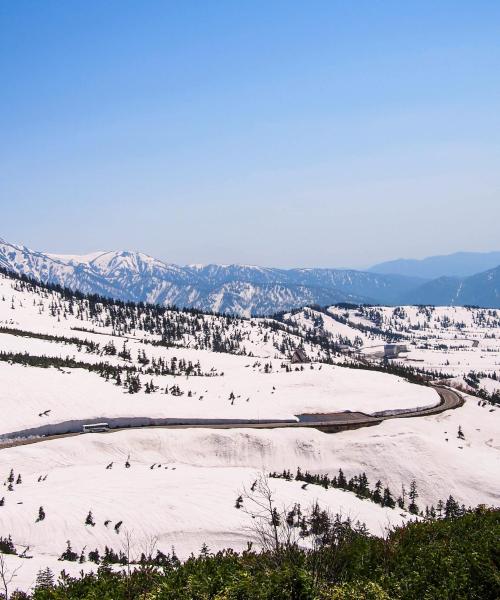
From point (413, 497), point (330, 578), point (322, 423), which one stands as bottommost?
point (413, 497)

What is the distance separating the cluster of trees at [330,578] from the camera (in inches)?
821

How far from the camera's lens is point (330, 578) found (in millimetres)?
26469

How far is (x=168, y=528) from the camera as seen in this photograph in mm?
49000

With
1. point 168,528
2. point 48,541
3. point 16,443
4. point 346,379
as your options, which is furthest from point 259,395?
point 48,541

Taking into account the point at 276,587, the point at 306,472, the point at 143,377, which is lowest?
the point at 306,472

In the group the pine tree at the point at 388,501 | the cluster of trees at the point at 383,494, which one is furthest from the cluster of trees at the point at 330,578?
the cluster of trees at the point at 383,494

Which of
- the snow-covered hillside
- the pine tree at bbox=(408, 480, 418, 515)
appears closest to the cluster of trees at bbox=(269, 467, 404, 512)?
the pine tree at bbox=(408, 480, 418, 515)

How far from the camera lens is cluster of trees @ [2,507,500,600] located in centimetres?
2086

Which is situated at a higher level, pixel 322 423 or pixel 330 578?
pixel 330 578

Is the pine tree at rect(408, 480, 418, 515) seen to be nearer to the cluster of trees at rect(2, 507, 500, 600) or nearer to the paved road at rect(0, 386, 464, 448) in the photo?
the paved road at rect(0, 386, 464, 448)

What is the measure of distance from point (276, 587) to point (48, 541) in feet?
111

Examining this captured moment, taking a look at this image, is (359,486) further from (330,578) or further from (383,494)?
(330,578)

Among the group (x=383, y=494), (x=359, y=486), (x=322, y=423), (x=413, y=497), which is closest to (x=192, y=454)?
(x=359, y=486)

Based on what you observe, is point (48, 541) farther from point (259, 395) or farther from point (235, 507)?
point (259, 395)
